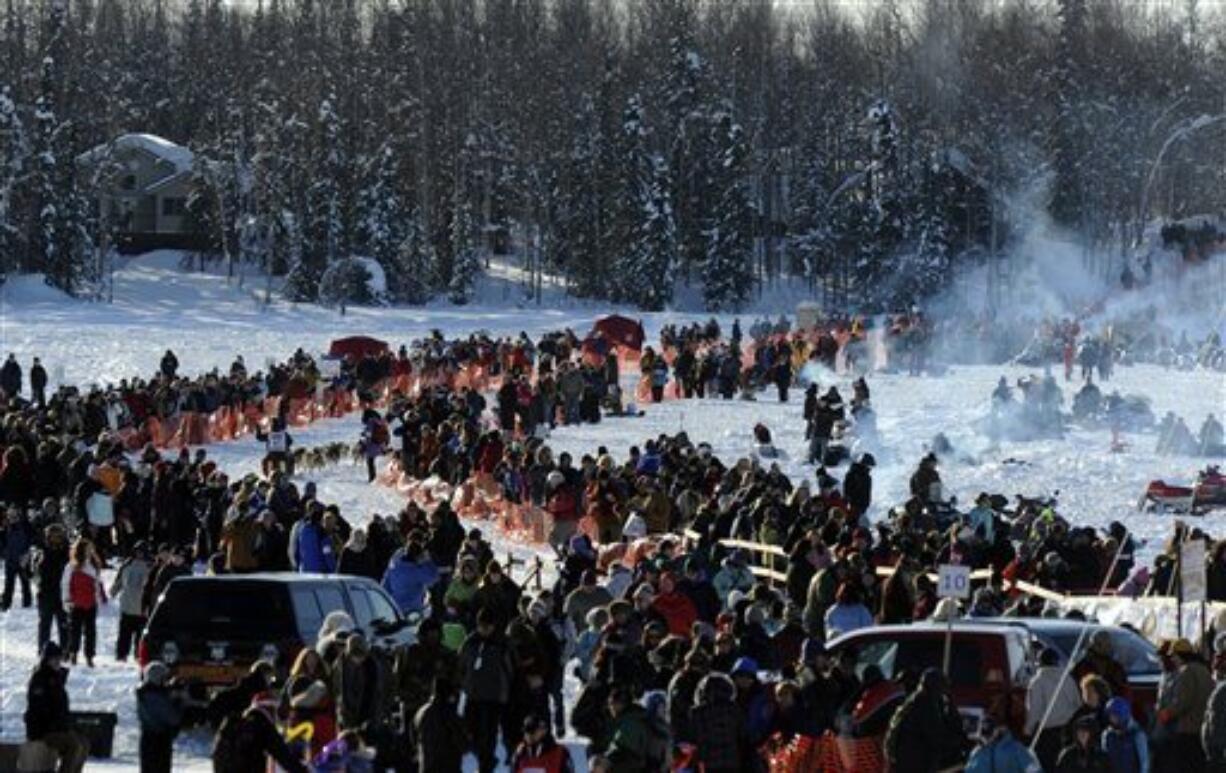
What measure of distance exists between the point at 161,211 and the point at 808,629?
97.0 metres

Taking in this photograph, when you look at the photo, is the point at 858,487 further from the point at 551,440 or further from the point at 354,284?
the point at 354,284

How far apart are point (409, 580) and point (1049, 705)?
914 centimetres

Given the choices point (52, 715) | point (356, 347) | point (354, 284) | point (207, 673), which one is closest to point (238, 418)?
point (356, 347)

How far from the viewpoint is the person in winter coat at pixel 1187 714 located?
56.7 feet

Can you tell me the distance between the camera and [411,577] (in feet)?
83.8

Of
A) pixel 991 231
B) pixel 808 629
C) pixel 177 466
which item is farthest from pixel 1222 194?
pixel 808 629

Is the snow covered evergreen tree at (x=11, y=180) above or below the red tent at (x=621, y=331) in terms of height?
above

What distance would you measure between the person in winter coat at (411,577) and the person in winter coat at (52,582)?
9.87 feet

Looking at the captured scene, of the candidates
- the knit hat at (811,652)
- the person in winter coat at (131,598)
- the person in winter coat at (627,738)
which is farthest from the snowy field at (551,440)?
the person in winter coat at (627,738)

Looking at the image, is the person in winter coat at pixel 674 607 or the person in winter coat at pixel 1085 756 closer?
the person in winter coat at pixel 1085 756

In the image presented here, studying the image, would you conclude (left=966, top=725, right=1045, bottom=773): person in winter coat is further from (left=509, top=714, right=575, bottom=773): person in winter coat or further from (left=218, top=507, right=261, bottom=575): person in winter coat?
(left=218, top=507, right=261, bottom=575): person in winter coat

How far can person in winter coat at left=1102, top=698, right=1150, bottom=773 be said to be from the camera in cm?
1570

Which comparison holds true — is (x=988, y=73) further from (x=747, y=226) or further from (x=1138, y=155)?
(x=747, y=226)

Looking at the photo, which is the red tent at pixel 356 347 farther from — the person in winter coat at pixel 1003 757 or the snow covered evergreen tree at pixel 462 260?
the person in winter coat at pixel 1003 757
